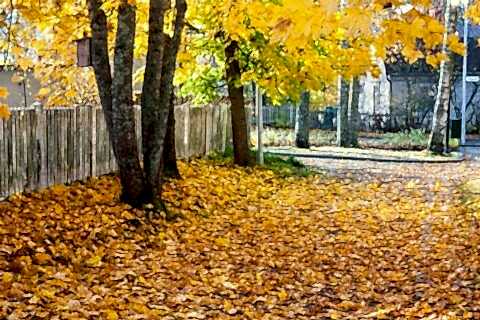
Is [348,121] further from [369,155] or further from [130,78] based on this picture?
[130,78]

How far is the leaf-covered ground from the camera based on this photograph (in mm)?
6582

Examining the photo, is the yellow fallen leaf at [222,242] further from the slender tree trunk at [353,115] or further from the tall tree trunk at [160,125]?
the slender tree trunk at [353,115]

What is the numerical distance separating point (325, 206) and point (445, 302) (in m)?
6.76

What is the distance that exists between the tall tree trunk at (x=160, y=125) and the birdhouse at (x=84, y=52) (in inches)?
49.1

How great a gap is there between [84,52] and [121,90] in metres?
0.89

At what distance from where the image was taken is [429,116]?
3509 cm

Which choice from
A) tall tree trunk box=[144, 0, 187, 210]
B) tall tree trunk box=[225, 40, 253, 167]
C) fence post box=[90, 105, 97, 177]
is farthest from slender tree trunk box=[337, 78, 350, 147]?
tall tree trunk box=[144, 0, 187, 210]

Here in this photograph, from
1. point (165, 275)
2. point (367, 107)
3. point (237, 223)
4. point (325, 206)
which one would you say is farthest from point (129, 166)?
point (367, 107)

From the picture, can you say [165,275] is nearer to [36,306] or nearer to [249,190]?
[36,306]

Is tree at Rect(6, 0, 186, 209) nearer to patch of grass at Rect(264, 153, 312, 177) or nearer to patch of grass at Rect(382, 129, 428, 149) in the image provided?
patch of grass at Rect(264, 153, 312, 177)

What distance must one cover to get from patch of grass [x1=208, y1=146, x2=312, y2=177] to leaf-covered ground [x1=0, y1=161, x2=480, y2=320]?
12.1 feet

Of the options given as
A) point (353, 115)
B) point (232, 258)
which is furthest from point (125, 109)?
point (353, 115)

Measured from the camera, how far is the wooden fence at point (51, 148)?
396 inches

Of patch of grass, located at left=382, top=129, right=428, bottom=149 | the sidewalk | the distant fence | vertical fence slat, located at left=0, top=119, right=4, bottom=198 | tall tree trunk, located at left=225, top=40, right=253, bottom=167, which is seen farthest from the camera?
the distant fence
